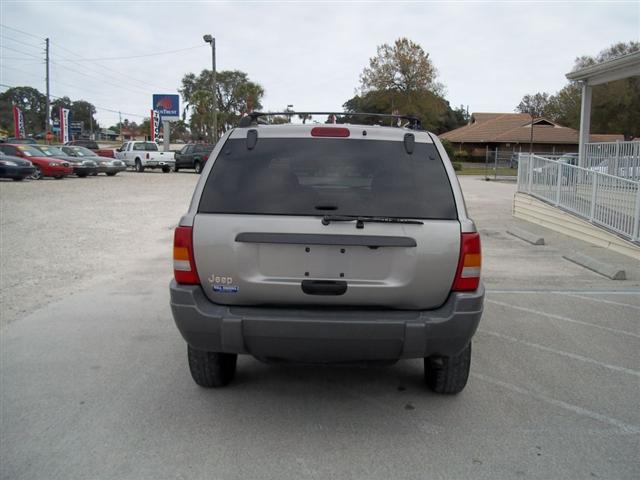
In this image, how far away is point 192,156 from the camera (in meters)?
37.8

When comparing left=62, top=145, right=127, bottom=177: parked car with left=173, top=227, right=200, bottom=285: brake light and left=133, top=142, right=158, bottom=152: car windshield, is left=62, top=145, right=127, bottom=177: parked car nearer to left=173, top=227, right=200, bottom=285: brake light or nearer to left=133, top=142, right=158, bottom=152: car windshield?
left=133, top=142, right=158, bottom=152: car windshield

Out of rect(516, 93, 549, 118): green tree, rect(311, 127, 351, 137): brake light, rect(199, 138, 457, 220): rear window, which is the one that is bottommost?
rect(199, 138, 457, 220): rear window

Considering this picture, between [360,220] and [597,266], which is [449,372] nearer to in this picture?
[360,220]

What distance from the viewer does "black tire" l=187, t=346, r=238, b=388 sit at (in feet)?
14.2

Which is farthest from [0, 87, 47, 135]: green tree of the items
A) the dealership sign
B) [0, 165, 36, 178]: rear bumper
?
[0, 165, 36, 178]: rear bumper

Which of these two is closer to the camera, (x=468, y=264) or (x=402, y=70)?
(x=468, y=264)

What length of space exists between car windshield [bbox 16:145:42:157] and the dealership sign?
25.6 metres

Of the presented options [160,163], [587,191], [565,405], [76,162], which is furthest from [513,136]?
Result: [565,405]

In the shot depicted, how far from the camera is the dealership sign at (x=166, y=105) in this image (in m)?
53.7

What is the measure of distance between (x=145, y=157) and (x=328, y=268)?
37.4 metres


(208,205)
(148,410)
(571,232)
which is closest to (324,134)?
(208,205)

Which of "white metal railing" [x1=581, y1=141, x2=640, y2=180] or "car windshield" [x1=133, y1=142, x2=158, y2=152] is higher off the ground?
"car windshield" [x1=133, y1=142, x2=158, y2=152]

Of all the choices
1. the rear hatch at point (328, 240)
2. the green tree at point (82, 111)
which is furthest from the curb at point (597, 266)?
the green tree at point (82, 111)

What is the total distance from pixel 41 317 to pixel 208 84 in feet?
271
